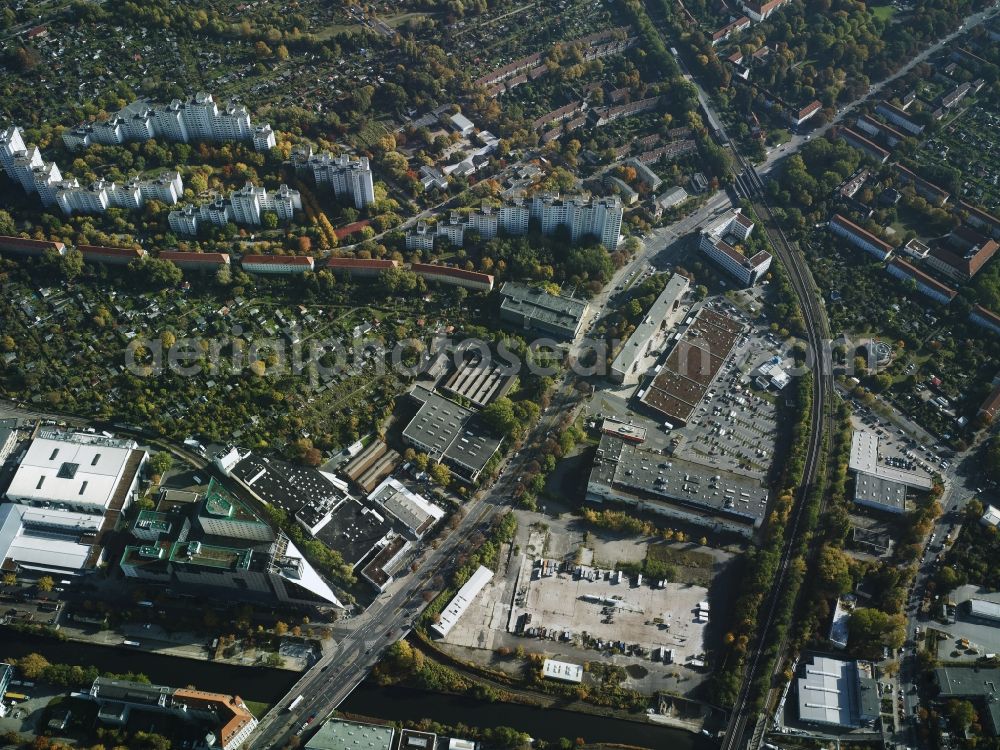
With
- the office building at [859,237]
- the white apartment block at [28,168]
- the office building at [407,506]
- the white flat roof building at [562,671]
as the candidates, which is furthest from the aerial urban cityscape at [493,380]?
the white apartment block at [28,168]

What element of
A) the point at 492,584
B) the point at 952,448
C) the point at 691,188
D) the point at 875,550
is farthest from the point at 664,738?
the point at 691,188

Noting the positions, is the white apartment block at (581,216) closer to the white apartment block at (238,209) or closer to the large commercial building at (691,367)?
the large commercial building at (691,367)

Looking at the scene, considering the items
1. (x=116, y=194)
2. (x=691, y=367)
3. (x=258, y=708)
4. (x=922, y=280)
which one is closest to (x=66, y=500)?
(x=258, y=708)

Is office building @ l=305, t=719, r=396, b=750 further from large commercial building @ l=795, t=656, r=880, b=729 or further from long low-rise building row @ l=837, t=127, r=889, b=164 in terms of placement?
long low-rise building row @ l=837, t=127, r=889, b=164

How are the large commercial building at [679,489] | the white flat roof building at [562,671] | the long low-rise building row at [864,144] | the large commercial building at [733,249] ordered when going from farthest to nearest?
the long low-rise building row at [864,144] → the large commercial building at [733,249] → the large commercial building at [679,489] → the white flat roof building at [562,671]

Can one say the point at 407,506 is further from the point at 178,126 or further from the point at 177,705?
the point at 178,126

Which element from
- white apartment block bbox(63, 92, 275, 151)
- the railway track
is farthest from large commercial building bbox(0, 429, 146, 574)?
the railway track
